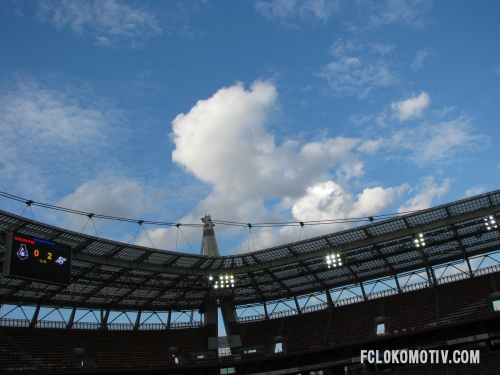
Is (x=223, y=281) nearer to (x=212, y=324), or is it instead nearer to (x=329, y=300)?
(x=212, y=324)

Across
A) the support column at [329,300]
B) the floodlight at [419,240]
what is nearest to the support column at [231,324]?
the support column at [329,300]

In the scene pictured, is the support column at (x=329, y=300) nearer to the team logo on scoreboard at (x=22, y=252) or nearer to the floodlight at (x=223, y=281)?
the floodlight at (x=223, y=281)

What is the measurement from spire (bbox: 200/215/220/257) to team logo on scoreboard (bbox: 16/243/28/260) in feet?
84.3

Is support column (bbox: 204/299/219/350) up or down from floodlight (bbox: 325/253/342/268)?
down

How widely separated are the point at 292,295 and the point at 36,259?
37.3m

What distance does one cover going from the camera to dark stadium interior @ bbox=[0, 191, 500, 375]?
4662 centimetres

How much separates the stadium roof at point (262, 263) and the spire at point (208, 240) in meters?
2.54

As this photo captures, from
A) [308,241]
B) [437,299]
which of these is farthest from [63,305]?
[437,299]

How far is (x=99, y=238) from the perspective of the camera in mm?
42875

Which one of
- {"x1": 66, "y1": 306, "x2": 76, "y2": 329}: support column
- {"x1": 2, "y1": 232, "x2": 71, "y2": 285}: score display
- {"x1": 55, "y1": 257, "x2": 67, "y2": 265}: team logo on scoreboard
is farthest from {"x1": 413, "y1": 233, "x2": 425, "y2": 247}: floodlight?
{"x1": 66, "y1": 306, "x2": 76, "y2": 329}: support column

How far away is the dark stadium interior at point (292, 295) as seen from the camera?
46625 millimetres

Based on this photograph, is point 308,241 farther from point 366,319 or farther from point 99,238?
point 99,238

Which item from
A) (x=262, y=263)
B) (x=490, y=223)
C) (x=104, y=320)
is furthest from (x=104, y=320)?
(x=490, y=223)

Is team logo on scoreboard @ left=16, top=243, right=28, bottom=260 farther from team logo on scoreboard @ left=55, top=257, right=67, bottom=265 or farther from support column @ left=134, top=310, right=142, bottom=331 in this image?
support column @ left=134, top=310, right=142, bottom=331
